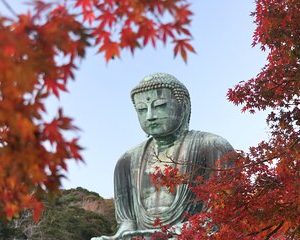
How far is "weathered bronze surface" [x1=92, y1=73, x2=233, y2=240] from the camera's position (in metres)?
7.89

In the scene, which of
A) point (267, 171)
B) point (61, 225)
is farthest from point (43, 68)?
point (61, 225)

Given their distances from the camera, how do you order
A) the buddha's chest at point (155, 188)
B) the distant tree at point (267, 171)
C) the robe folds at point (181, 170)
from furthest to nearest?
the buddha's chest at point (155, 188) < the robe folds at point (181, 170) < the distant tree at point (267, 171)

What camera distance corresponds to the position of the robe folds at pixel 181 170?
786cm

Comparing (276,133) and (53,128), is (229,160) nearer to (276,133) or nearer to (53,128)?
(276,133)

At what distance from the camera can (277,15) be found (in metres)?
7.03

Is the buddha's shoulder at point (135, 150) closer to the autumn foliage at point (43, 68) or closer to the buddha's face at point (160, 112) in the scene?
the buddha's face at point (160, 112)

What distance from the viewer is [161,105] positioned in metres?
8.09

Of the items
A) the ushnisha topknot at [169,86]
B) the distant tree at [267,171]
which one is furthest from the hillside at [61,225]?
the distant tree at [267,171]

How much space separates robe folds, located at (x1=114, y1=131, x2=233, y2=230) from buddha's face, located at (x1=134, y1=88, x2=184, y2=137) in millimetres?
296

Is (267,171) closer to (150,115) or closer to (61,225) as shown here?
(150,115)

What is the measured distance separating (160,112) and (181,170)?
0.79 meters

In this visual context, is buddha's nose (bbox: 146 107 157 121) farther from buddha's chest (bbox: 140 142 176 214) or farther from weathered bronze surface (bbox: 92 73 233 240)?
buddha's chest (bbox: 140 142 176 214)

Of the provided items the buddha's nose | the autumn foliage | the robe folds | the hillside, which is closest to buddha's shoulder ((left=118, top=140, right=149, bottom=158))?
the robe folds

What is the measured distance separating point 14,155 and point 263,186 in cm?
437
